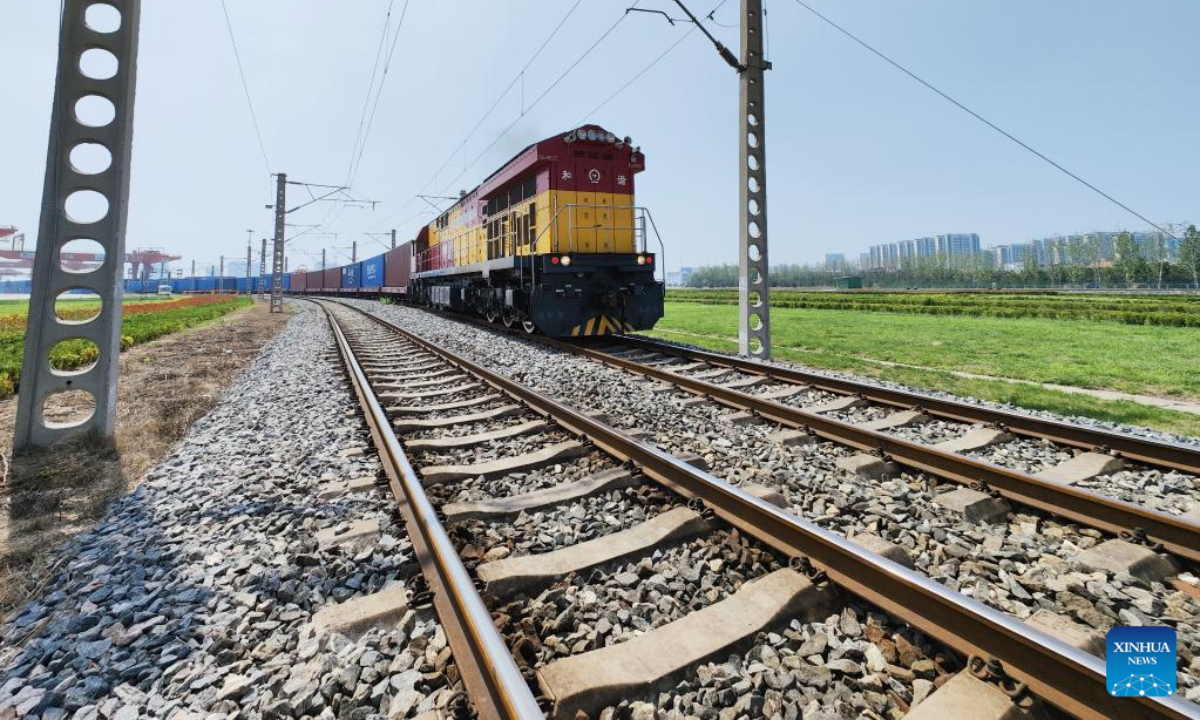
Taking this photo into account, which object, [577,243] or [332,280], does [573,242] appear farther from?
[332,280]

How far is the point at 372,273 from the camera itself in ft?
128

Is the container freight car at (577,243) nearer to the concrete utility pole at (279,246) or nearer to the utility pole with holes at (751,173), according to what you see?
the utility pole with holes at (751,173)

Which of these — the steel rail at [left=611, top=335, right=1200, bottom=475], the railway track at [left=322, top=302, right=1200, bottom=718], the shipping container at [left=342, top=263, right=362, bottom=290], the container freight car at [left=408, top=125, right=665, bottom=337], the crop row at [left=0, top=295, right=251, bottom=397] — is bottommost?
the railway track at [left=322, top=302, right=1200, bottom=718]

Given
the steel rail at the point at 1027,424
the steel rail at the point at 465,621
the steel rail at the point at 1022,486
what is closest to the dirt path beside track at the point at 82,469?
the steel rail at the point at 465,621

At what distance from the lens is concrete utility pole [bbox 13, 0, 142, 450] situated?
16.1 feet

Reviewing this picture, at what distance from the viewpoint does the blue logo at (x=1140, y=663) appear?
1667 mm

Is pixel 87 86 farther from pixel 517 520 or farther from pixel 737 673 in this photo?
pixel 737 673

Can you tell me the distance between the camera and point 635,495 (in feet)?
11.7

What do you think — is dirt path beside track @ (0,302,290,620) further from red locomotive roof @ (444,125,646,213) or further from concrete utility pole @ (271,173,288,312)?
concrete utility pole @ (271,173,288,312)

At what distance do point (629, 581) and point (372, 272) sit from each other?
40.4 metres

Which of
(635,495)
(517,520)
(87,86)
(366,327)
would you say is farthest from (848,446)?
(366,327)

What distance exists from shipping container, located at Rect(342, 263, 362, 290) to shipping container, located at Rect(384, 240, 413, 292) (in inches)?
384

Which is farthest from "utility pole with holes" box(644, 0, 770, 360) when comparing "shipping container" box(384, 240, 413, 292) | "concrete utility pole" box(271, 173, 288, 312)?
"concrete utility pole" box(271, 173, 288, 312)

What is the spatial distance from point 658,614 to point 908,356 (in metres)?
10.7
